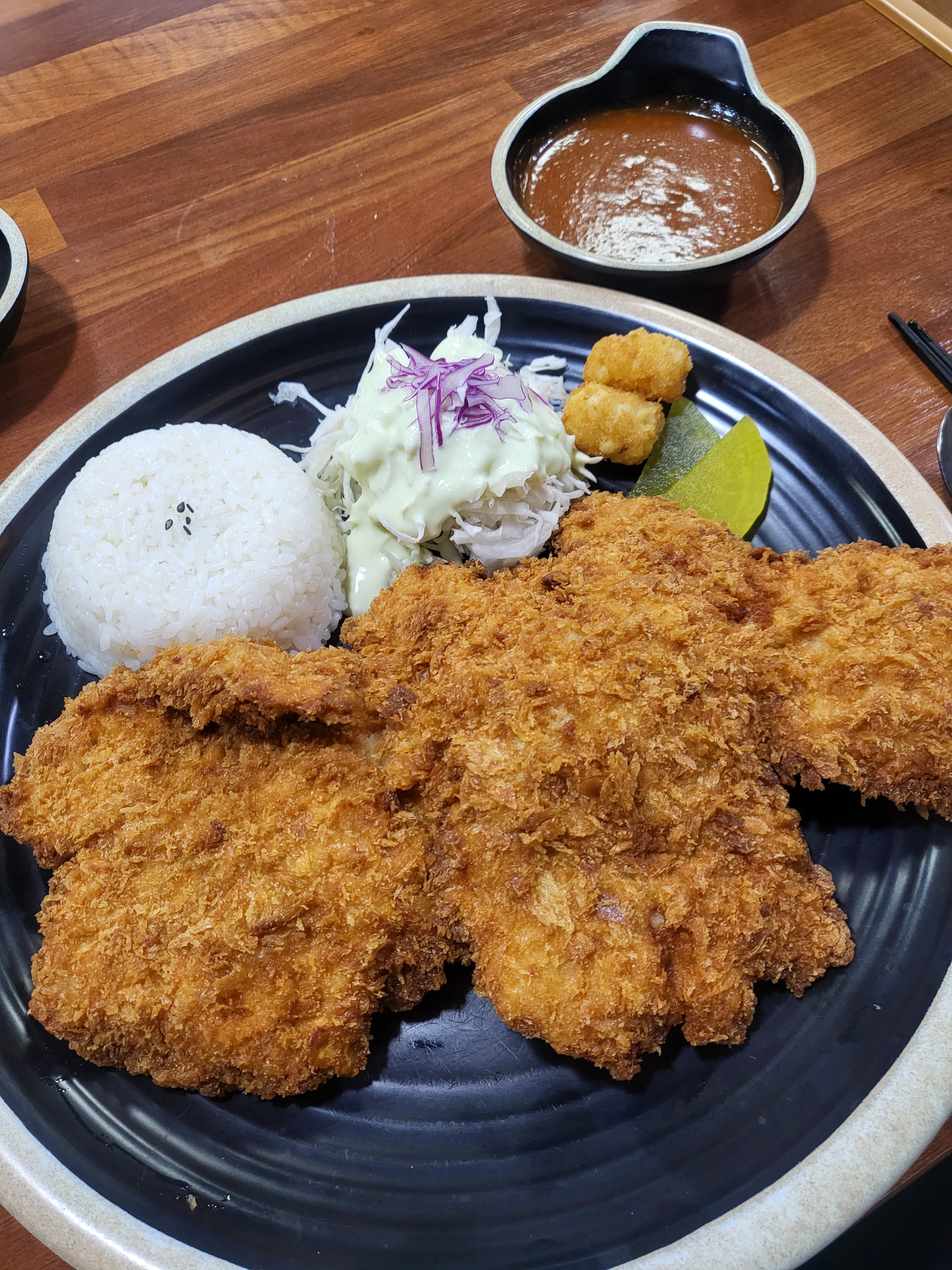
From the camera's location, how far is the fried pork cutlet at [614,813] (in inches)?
58.1

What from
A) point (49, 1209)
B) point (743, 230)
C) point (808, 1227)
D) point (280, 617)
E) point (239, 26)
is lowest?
point (808, 1227)

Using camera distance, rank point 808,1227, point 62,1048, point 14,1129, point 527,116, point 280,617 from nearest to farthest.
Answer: point 808,1227, point 14,1129, point 62,1048, point 280,617, point 527,116

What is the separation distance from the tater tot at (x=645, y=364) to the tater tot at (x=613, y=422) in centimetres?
2

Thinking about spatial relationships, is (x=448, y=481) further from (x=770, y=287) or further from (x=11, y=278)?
(x=11, y=278)

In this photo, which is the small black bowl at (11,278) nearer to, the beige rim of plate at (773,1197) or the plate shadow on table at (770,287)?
the plate shadow on table at (770,287)

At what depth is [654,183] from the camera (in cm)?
244

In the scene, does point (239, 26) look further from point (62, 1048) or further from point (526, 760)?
point (62, 1048)

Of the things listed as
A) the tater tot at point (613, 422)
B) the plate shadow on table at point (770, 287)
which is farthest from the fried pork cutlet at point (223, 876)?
the plate shadow on table at point (770, 287)

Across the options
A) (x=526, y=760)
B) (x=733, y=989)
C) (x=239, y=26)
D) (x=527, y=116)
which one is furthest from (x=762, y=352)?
(x=239, y=26)

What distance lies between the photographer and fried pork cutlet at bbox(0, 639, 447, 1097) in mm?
1483

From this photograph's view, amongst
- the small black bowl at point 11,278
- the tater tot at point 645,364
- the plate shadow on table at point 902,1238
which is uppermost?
the small black bowl at point 11,278

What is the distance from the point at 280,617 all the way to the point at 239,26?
2.71 metres

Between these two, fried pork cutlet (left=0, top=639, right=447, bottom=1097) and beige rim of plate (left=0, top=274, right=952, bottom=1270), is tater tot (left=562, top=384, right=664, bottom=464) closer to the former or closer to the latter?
fried pork cutlet (left=0, top=639, right=447, bottom=1097)

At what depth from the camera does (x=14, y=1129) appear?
1464 mm
